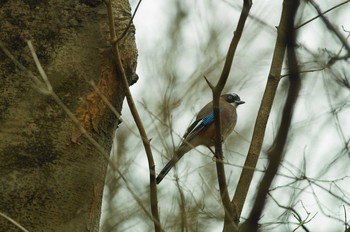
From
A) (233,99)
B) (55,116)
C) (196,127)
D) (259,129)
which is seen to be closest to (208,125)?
(196,127)

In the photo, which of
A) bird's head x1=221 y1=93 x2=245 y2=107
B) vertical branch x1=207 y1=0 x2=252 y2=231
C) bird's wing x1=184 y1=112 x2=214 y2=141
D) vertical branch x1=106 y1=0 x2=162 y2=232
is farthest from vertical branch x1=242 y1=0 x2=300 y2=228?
bird's head x1=221 y1=93 x2=245 y2=107

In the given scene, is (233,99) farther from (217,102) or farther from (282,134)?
(282,134)

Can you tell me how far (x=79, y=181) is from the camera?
9.95ft

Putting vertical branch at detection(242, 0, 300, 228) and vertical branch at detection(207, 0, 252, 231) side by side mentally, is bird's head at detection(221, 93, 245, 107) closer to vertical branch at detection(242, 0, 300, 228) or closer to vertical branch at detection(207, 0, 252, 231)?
vertical branch at detection(207, 0, 252, 231)

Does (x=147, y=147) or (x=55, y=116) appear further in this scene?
(x=55, y=116)

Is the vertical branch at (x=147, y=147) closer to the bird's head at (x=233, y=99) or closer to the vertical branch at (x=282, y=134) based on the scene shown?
the vertical branch at (x=282, y=134)

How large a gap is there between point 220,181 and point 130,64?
2.76 feet

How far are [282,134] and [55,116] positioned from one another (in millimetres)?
1547

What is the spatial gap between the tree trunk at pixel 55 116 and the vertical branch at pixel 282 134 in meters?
1.44

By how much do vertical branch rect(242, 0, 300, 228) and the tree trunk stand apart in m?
1.44

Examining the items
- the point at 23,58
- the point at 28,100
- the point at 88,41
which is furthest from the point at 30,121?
the point at 88,41

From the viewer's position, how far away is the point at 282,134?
1.67 meters

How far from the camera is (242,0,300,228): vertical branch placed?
64.6 inches

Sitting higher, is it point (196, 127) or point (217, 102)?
point (196, 127)
